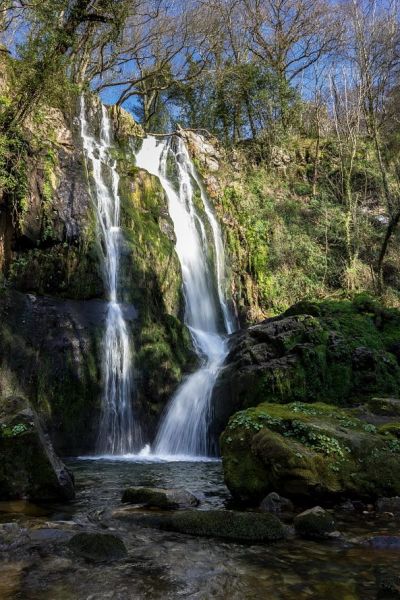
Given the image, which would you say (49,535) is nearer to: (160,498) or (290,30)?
(160,498)

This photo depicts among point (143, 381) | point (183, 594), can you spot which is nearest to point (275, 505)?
point (183, 594)

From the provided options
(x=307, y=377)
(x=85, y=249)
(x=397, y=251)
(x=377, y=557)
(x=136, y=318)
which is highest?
(x=397, y=251)

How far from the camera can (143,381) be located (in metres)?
11.8

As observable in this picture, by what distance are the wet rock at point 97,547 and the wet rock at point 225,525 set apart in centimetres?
81

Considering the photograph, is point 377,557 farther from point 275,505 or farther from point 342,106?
point 342,106

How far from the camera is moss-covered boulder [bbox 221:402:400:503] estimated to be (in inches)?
227

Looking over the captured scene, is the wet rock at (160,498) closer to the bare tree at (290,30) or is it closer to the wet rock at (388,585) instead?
the wet rock at (388,585)

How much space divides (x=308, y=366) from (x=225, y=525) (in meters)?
6.21

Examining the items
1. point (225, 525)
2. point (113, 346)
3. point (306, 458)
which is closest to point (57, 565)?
point (225, 525)

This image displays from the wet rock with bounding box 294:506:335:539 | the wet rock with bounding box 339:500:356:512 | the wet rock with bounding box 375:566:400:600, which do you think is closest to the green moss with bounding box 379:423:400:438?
the wet rock with bounding box 339:500:356:512

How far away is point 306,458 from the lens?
581 cm

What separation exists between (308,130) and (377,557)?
26.6m

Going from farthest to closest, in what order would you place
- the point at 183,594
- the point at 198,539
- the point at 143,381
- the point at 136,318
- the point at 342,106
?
the point at 342,106 < the point at 136,318 < the point at 143,381 < the point at 198,539 < the point at 183,594

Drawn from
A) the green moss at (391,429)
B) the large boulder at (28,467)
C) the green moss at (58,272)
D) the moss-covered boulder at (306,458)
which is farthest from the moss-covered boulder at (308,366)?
the large boulder at (28,467)
